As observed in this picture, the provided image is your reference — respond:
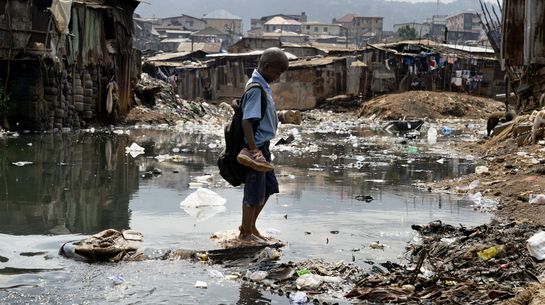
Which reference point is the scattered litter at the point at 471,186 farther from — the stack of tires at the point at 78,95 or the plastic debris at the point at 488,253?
the stack of tires at the point at 78,95

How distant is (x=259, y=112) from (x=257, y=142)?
23 cm

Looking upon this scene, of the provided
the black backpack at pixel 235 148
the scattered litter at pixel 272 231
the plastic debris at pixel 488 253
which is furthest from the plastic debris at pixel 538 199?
the black backpack at pixel 235 148

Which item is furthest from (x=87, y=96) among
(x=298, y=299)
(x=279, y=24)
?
(x=279, y=24)

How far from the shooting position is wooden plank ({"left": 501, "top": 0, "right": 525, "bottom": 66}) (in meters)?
16.9

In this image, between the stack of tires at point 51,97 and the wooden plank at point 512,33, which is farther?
the stack of tires at point 51,97

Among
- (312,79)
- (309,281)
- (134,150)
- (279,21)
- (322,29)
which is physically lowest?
(134,150)

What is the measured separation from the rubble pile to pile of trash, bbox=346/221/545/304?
22145 millimetres

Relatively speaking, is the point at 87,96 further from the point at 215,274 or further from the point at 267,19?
the point at 267,19

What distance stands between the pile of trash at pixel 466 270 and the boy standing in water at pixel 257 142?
1.14m

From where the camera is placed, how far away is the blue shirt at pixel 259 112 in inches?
216

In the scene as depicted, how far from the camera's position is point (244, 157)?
5.42 meters

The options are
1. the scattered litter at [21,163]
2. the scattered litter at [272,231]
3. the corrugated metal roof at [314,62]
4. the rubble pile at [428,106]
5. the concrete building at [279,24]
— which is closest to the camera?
the scattered litter at [272,231]

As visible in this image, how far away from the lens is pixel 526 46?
15617mm

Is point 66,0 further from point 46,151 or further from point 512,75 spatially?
point 512,75
